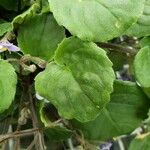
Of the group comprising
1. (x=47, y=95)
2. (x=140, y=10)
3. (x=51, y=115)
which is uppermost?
(x=140, y=10)

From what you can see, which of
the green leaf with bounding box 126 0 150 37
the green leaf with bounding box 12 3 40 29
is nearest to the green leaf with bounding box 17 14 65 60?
the green leaf with bounding box 12 3 40 29

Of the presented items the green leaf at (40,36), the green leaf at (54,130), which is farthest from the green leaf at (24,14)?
the green leaf at (54,130)

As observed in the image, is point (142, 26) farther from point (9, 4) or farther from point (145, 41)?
point (9, 4)

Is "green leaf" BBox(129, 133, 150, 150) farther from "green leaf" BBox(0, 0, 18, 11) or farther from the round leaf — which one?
"green leaf" BBox(0, 0, 18, 11)

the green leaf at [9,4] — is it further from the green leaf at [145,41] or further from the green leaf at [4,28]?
the green leaf at [145,41]

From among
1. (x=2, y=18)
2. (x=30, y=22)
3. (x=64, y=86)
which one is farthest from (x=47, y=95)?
(x=2, y=18)

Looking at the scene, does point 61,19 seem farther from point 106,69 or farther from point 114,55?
point 114,55
